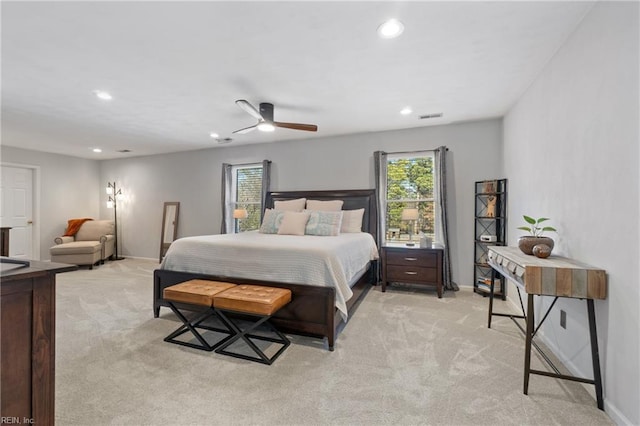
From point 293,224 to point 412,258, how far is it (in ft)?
5.77

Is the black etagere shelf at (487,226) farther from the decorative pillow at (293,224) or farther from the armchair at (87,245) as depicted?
the armchair at (87,245)

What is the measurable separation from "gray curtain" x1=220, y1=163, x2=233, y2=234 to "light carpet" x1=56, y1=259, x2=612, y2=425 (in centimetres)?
278

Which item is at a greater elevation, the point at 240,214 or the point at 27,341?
the point at 240,214

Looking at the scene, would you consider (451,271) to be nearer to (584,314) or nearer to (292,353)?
(584,314)

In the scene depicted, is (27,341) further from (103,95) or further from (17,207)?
(17,207)

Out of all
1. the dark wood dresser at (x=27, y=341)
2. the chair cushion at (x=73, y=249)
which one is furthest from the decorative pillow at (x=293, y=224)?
the chair cushion at (x=73, y=249)

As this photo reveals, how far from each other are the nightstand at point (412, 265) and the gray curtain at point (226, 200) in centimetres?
325

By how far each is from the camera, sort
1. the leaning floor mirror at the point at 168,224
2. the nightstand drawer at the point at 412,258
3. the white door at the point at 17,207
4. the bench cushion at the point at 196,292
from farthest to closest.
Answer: the leaning floor mirror at the point at 168,224
the white door at the point at 17,207
the nightstand drawer at the point at 412,258
the bench cushion at the point at 196,292

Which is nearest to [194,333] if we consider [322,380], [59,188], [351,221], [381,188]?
[322,380]

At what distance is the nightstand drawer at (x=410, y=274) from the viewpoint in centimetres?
394

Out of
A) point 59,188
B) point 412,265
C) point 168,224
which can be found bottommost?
point 412,265

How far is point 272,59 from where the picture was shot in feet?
8.14

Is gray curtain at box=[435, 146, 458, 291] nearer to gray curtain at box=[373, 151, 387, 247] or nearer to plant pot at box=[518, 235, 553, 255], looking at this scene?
gray curtain at box=[373, 151, 387, 247]

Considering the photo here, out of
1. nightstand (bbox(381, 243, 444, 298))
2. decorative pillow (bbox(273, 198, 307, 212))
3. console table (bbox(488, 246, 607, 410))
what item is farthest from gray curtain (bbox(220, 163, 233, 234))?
console table (bbox(488, 246, 607, 410))
